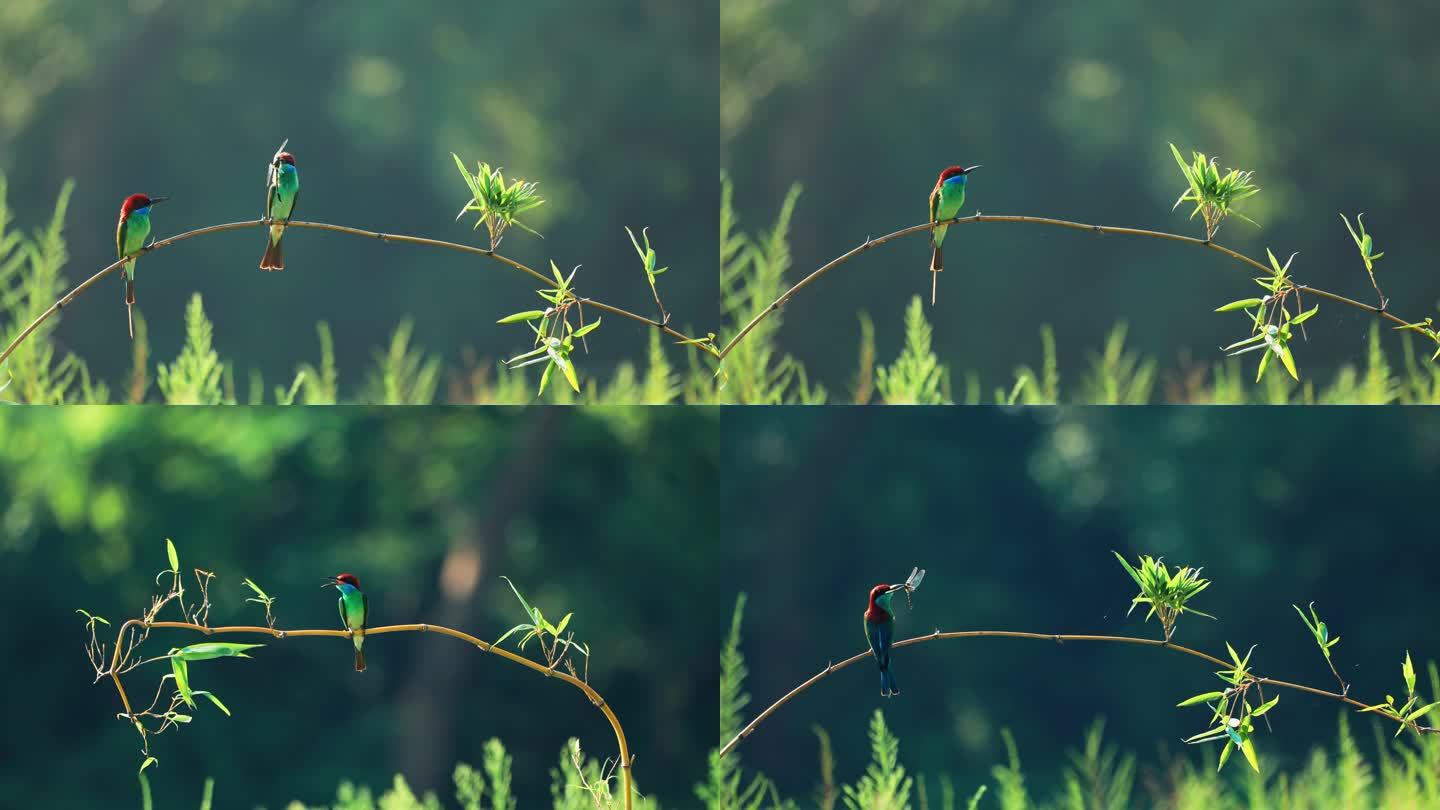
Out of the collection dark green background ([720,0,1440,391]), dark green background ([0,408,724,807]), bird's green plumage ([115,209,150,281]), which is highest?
dark green background ([720,0,1440,391])

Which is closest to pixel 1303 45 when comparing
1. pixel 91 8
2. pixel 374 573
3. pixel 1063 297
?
pixel 1063 297

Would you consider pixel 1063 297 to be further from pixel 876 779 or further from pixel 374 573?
pixel 374 573

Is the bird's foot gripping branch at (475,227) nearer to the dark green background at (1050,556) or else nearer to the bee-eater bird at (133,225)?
the bee-eater bird at (133,225)

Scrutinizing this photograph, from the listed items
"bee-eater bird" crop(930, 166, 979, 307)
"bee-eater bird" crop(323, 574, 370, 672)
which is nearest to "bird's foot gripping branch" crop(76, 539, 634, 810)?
"bee-eater bird" crop(323, 574, 370, 672)

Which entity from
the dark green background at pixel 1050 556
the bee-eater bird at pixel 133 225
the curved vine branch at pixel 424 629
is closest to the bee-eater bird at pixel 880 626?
the curved vine branch at pixel 424 629

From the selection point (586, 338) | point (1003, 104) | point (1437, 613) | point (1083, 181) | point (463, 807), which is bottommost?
point (463, 807)

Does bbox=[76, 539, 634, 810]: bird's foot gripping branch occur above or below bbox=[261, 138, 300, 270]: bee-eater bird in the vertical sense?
below

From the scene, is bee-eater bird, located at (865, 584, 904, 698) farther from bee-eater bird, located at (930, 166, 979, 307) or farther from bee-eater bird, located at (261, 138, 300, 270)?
bee-eater bird, located at (261, 138, 300, 270)

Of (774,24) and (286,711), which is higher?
(774,24)
